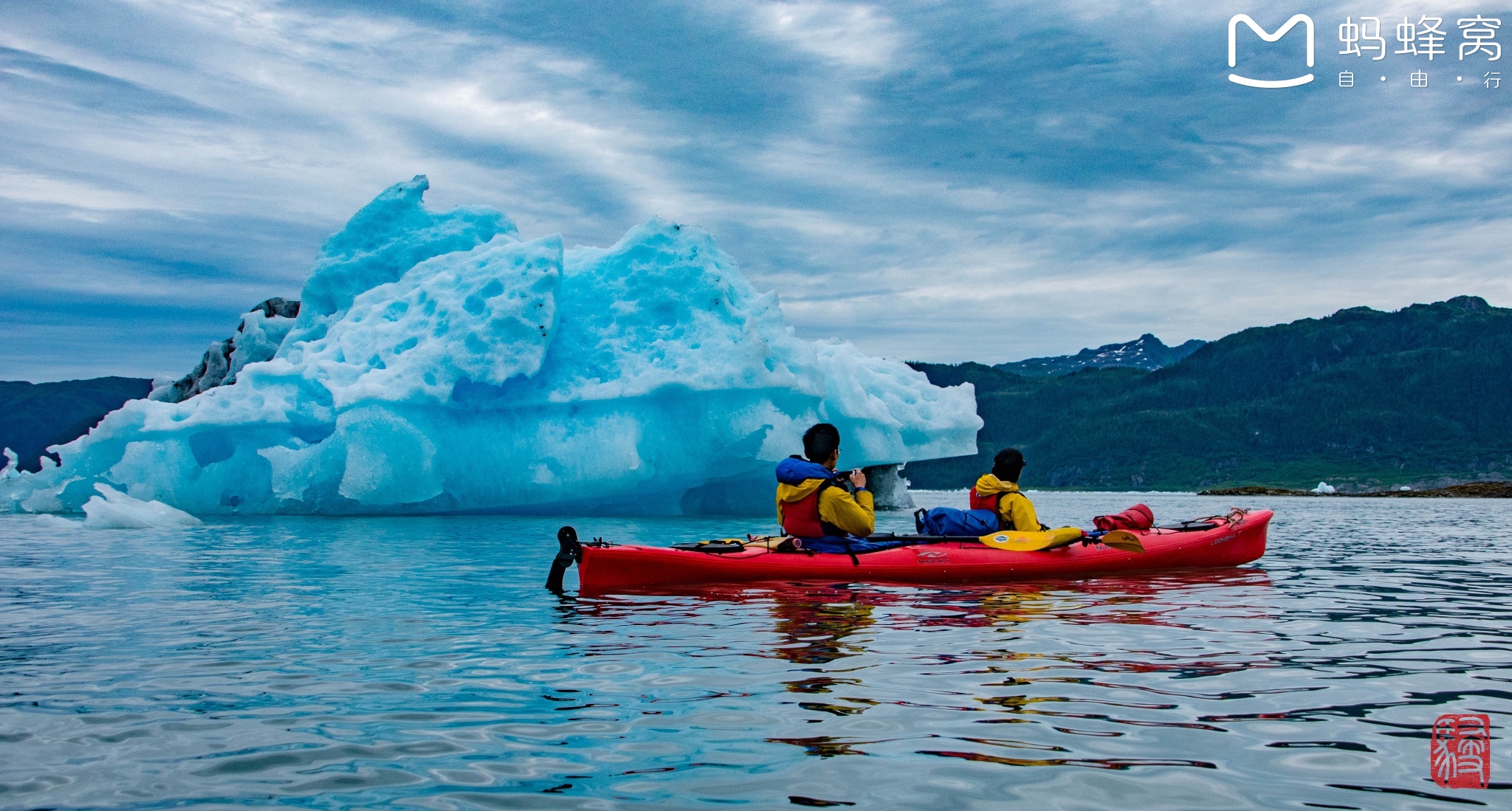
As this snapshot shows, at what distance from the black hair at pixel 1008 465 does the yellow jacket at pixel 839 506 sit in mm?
1343

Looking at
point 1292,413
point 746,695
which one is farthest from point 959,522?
point 1292,413

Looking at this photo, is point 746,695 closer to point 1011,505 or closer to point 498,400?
point 1011,505

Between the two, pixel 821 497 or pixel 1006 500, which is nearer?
pixel 821 497

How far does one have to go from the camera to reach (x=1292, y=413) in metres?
141

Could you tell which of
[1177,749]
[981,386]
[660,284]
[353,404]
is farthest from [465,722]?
[981,386]

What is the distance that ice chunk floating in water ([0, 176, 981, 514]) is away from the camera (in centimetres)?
2091

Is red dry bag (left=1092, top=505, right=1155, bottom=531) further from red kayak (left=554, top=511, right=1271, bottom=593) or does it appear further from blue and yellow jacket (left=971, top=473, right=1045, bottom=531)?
blue and yellow jacket (left=971, top=473, right=1045, bottom=531)

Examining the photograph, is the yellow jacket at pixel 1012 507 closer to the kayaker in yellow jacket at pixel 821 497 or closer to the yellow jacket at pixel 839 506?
the kayaker in yellow jacket at pixel 821 497

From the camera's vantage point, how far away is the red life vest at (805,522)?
959cm

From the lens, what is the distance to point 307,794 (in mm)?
3430

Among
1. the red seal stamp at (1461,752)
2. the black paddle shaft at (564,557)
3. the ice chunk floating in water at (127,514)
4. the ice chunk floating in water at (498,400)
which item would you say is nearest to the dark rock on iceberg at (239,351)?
the ice chunk floating in water at (498,400)

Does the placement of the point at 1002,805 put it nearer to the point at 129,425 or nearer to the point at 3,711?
the point at 3,711

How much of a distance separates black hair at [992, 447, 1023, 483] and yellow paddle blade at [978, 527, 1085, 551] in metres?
0.51

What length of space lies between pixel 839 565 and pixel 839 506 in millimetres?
508
